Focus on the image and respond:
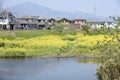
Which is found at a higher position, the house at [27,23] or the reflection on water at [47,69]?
the house at [27,23]

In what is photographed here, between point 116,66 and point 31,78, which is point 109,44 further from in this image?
point 31,78

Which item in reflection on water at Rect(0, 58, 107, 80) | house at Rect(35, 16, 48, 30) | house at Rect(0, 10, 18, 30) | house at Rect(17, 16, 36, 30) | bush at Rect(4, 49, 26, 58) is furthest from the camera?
house at Rect(35, 16, 48, 30)

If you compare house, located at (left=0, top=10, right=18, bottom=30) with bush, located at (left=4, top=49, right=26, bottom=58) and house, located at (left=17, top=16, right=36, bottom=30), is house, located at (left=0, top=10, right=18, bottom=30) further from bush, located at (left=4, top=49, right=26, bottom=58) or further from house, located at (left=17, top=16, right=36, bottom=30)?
bush, located at (left=4, top=49, right=26, bottom=58)

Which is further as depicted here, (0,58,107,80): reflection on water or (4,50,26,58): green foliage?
(4,50,26,58): green foliage

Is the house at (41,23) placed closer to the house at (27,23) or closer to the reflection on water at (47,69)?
the house at (27,23)

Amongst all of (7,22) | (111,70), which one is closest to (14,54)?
(111,70)

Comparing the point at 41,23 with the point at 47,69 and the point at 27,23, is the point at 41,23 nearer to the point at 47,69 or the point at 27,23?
the point at 27,23

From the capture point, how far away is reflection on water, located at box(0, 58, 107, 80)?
24128mm

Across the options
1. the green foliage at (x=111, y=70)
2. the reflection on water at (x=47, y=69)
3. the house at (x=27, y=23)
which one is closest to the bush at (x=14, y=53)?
the reflection on water at (x=47, y=69)

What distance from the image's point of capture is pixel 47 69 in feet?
94.1

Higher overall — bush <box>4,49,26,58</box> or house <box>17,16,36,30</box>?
house <box>17,16,36,30</box>

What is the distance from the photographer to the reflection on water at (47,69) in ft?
79.2

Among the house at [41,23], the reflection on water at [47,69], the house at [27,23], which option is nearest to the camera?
the reflection on water at [47,69]

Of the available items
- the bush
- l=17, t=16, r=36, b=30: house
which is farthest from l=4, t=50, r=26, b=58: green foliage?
l=17, t=16, r=36, b=30: house
